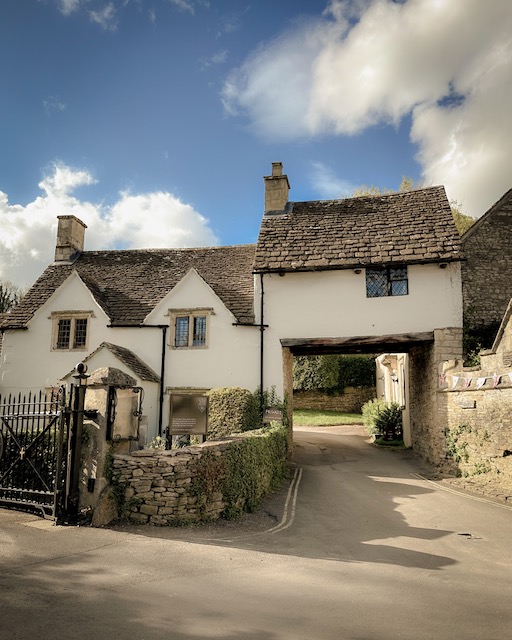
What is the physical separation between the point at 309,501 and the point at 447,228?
39.3 ft

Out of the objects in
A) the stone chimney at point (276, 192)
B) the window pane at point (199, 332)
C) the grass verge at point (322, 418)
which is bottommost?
the grass verge at point (322, 418)

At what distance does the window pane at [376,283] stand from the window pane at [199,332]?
6.63m

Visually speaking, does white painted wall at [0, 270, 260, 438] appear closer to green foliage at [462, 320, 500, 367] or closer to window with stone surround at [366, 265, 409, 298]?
window with stone surround at [366, 265, 409, 298]

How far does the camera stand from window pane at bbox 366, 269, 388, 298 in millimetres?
18281

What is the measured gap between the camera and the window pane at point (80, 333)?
66.7ft

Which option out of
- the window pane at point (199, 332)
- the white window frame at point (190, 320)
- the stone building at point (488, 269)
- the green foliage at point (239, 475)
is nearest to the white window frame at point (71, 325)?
the white window frame at point (190, 320)

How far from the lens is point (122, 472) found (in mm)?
9266

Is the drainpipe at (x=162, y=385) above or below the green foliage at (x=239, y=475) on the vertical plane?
above

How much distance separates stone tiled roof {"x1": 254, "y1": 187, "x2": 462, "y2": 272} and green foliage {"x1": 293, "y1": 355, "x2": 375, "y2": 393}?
50.7 ft

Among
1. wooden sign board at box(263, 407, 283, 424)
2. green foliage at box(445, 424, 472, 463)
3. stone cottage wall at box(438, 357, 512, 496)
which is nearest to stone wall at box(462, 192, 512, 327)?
stone cottage wall at box(438, 357, 512, 496)

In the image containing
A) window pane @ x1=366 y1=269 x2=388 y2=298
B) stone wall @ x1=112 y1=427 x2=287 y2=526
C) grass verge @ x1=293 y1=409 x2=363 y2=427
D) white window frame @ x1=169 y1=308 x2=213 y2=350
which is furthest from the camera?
grass verge @ x1=293 y1=409 x2=363 y2=427

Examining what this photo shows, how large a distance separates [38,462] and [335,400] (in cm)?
2762

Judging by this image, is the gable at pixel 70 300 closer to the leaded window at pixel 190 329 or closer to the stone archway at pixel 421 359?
the leaded window at pixel 190 329

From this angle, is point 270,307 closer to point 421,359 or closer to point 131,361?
point 131,361
